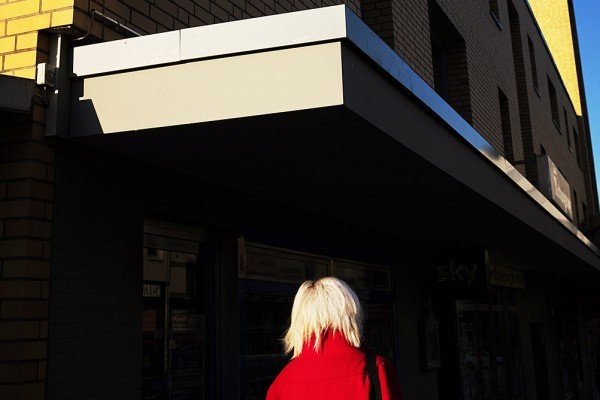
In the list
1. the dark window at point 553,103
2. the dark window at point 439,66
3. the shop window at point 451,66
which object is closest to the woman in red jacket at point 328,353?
the shop window at point 451,66

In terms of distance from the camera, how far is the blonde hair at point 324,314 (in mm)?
2779

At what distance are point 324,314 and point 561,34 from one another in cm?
3153

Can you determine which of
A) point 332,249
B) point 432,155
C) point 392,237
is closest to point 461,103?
point 392,237

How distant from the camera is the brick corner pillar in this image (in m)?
3.33

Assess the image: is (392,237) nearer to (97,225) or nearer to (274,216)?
(274,216)

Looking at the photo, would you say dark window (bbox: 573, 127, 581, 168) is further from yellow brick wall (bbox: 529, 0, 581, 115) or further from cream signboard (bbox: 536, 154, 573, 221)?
cream signboard (bbox: 536, 154, 573, 221)

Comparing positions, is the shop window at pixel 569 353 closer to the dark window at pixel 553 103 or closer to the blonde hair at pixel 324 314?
the dark window at pixel 553 103

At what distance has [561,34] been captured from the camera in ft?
102

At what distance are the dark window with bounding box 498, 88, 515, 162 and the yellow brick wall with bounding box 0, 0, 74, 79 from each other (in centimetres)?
1087

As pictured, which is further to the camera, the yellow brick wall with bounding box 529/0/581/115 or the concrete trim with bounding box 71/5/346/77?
the yellow brick wall with bounding box 529/0/581/115

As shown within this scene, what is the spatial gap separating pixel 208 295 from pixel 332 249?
208cm

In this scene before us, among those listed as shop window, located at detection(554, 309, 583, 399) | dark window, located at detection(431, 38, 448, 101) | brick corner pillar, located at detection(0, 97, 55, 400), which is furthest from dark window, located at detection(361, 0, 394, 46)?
shop window, located at detection(554, 309, 583, 399)

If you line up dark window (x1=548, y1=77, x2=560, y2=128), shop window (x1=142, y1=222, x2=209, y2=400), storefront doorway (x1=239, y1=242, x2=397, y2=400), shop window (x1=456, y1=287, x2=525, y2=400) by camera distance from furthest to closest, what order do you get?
dark window (x1=548, y1=77, x2=560, y2=128) → shop window (x1=456, y1=287, x2=525, y2=400) → storefront doorway (x1=239, y1=242, x2=397, y2=400) → shop window (x1=142, y1=222, x2=209, y2=400)

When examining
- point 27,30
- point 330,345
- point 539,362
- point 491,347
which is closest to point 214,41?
point 27,30
